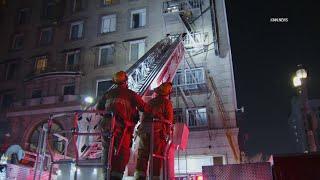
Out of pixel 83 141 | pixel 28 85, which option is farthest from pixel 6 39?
pixel 83 141

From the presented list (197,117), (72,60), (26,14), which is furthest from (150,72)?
(26,14)

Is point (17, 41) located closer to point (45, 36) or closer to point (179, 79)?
point (45, 36)

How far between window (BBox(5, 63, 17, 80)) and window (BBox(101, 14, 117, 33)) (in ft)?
28.7

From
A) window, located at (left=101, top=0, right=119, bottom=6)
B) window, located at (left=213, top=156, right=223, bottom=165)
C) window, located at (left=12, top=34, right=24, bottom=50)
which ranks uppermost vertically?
window, located at (left=101, top=0, right=119, bottom=6)

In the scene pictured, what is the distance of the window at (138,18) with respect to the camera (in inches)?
1002

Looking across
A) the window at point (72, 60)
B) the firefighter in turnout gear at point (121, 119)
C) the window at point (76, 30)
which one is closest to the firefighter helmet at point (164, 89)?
the firefighter in turnout gear at point (121, 119)

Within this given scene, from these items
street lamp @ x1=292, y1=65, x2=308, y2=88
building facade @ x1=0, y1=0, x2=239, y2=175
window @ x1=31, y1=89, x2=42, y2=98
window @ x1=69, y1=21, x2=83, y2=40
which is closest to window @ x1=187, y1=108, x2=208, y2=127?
building facade @ x1=0, y1=0, x2=239, y2=175

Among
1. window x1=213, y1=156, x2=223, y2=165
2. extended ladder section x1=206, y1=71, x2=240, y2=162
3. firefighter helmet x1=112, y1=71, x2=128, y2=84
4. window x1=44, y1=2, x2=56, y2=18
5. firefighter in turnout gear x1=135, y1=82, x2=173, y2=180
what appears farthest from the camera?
window x1=44, y1=2, x2=56, y2=18

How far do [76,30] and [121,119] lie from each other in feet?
76.9

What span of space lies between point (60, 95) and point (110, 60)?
15.1ft

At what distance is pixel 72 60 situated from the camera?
87.2ft

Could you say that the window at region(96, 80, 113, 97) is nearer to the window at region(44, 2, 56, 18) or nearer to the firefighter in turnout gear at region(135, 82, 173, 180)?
the window at region(44, 2, 56, 18)

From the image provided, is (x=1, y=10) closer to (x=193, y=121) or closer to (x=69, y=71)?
(x=69, y=71)

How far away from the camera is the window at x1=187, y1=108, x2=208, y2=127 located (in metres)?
21.0
